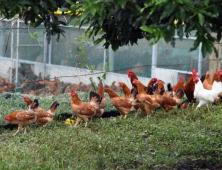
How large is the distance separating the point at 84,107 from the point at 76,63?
5.08 m

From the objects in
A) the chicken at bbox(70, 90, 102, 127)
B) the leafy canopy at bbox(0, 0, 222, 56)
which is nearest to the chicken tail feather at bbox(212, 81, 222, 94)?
the chicken at bbox(70, 90, 102, 127)

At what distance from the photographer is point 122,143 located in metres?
8.19

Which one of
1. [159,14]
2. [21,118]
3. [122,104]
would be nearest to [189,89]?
[122,104]

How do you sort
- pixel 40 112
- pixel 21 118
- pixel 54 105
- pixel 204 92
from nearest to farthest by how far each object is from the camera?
pixel 21 118 → pixel 40 112 → pixel 54 105 → pixel 204 92

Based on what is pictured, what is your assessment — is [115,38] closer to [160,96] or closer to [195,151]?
[195,151]

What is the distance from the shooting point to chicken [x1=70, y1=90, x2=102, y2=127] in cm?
982

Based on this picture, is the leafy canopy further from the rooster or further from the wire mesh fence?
the wire mesh fence

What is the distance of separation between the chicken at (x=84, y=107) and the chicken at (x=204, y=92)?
2.55 metres

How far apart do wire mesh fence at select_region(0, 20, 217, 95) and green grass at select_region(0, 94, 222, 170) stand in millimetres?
2840

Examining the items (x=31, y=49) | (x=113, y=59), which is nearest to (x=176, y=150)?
(x=113, y=59)

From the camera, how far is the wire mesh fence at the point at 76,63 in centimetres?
1380

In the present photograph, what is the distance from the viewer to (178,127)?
371 inches

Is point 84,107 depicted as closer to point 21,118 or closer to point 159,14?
point 21,118

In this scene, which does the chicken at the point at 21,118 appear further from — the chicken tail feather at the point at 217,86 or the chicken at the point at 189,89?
the chicken tail feather at the point at 217,86
